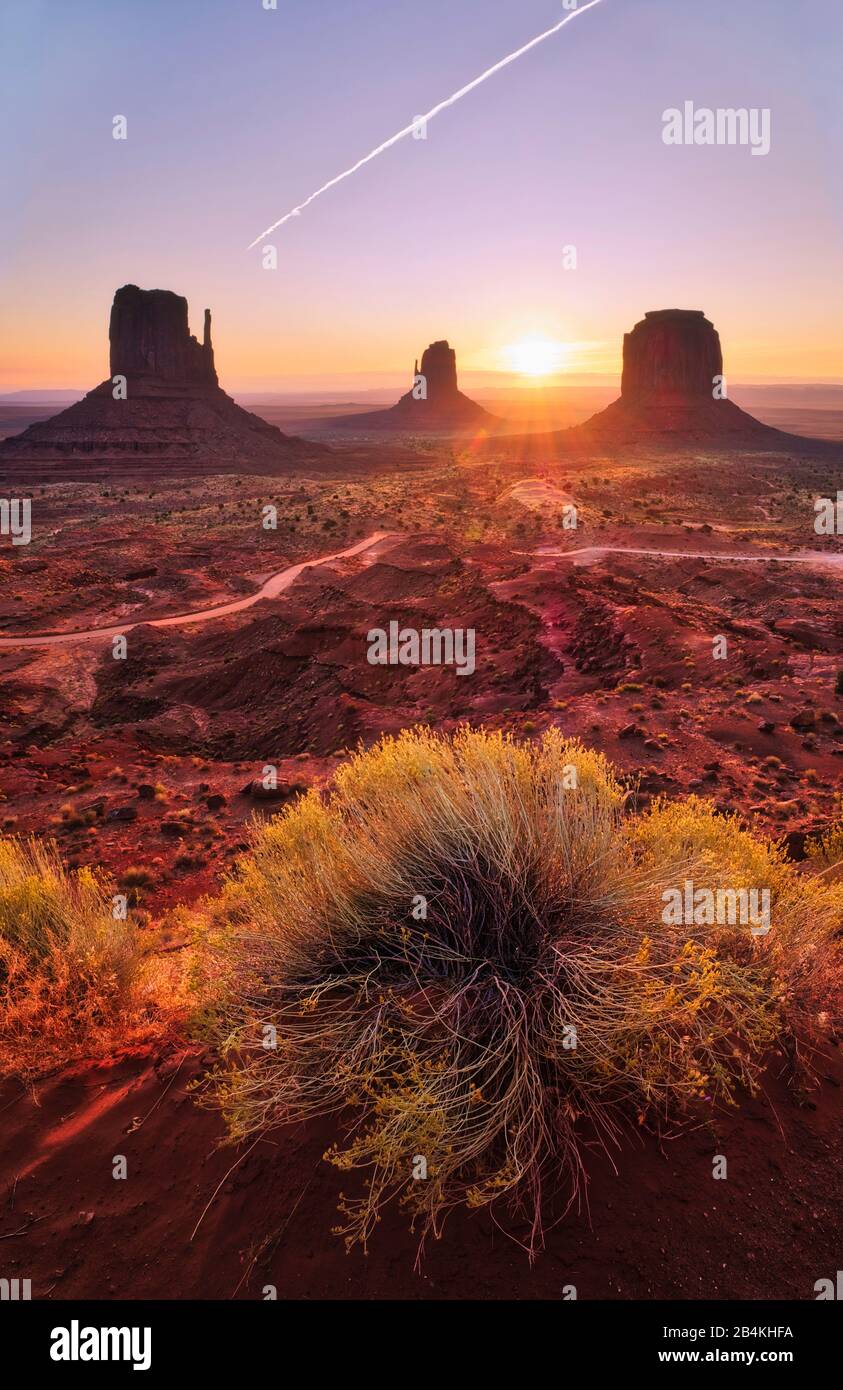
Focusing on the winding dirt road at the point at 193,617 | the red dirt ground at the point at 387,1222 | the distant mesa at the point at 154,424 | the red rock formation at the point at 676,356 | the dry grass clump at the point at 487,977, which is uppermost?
the red rock formation at the point at 676,356

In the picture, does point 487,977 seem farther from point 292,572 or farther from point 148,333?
point 148,333

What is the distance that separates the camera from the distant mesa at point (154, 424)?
74750mm

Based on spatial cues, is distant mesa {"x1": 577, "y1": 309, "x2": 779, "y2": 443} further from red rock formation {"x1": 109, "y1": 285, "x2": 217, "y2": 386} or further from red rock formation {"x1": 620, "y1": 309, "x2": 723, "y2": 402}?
red rock formation {"x1": 109, "y1": 285, "x2": 217, "y2": 386}

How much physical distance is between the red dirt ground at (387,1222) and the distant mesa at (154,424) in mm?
76788

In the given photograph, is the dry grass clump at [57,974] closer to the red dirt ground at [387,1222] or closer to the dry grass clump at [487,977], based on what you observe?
the red dirt ground at [387,1222]

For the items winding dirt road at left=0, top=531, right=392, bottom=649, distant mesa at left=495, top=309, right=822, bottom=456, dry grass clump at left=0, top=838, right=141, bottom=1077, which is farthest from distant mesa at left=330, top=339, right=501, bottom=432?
dry grass clump at left=0, top=838, right=141, bottom=1077

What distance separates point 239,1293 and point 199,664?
2120 centimetres

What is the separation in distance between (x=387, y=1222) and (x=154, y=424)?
9206 cm

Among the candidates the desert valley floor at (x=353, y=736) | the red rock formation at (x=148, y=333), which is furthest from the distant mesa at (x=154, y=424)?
the desert valley floor at (x=353, y=736)

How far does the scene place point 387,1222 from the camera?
339cm

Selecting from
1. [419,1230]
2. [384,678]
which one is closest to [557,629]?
[384,678]

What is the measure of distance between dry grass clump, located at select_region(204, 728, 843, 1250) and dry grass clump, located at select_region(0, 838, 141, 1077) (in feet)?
3.04

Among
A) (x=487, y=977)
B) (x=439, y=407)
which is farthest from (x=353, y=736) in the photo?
(x=439, y=407)

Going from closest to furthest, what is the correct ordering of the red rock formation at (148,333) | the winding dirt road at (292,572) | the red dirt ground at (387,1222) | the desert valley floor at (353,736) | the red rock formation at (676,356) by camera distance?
the red dirt ground at (387,1222) < the desert valley floor at (353,736) < the winding dirt road at (292,572) < the red rock formation at (148,333) < the red rock formation at (676,356)
